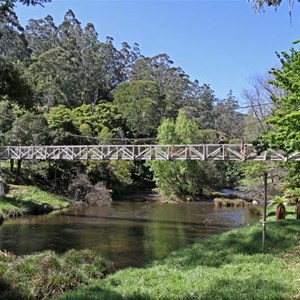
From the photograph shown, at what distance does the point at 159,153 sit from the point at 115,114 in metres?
23.4

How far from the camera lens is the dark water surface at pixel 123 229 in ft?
42.8

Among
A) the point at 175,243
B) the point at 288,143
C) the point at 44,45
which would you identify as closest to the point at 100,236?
the point at 175,243

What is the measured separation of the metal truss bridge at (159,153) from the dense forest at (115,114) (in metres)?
0.87

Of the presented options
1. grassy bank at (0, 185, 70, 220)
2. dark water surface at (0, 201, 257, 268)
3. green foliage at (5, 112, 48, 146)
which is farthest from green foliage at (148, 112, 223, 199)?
green foliage at (5, 112, 48, 146)

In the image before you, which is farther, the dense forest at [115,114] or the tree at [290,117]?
the dense forest at [115,114]

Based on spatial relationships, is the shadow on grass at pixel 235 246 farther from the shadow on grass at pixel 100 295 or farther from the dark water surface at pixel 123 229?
the shadow on grass at pixel 100 295

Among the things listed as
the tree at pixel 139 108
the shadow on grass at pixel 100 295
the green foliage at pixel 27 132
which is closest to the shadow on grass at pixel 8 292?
the shadow on grass at pixel 100 295

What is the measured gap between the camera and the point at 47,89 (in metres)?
45.6

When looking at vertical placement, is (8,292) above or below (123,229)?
above

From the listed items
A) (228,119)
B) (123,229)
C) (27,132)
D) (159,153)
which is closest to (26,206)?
(123,229)

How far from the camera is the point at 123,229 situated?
17234mm

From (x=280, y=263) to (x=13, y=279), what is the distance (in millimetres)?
4994

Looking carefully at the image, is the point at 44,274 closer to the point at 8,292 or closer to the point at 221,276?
the point at 8,292

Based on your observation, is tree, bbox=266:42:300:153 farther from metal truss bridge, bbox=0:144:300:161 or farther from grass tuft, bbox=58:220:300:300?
metal truss bridge, bbox=0:144:300:161
